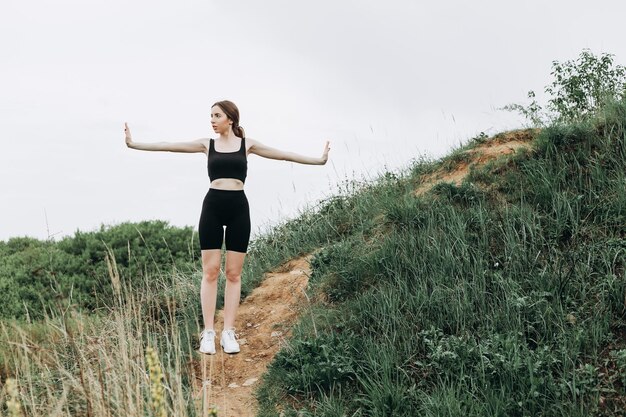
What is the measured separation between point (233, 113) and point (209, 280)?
174cm

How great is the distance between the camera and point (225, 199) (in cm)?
614

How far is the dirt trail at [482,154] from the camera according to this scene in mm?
8758

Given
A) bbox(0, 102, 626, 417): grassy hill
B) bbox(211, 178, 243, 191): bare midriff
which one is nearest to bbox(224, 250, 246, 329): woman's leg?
bbox(0, 102, 626, 417): grassy hill

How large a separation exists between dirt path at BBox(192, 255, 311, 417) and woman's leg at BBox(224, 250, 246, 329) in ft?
1.33

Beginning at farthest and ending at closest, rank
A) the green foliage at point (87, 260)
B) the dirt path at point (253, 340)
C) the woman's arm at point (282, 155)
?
the green foliage at point (87, 260) < the woman's arm at point (282, 155) < the dirt path at point (253, 340)

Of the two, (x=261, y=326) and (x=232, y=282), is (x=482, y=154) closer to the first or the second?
(x=261, y=326)

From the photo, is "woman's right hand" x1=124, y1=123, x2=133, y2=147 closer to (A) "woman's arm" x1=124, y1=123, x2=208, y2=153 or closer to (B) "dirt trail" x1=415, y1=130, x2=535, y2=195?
(A) "woman's arm" x1=124, y1=123, x2=208, y2=153

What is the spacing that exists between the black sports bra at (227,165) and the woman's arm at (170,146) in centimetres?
21

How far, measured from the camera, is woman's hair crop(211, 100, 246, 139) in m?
6.30

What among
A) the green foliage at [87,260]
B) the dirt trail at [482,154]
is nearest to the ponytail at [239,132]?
the dirt trail at [482,154]

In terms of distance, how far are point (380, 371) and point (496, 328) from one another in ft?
3.65

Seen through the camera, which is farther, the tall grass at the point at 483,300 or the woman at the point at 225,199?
the woman at the point at 225,199

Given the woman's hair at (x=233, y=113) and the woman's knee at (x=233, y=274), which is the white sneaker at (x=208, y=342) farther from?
the woman's hair at (x=233, y=113)

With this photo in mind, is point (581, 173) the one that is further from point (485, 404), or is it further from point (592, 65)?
point (592, 65)
